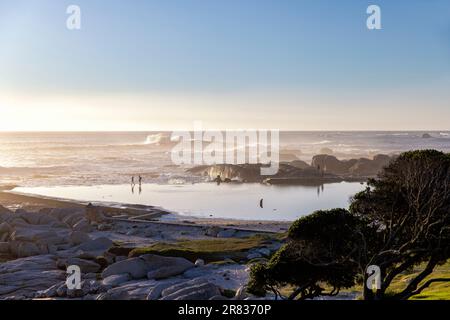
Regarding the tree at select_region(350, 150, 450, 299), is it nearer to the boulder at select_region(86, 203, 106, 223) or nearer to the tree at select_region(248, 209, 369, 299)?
the tree at select_region(248, 209, 369, 299)

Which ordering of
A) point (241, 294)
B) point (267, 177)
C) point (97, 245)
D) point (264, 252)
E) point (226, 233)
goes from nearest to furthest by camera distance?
point (241, 294)
point (264, 252)
point (97, 245)
point (226, 233)
point (267, 177)

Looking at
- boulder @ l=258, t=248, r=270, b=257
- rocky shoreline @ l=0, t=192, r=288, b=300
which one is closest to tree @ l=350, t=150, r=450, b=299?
rocky shoreline @ l=0, t=192, r=288, b=300

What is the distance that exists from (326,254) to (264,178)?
7579 centimetres

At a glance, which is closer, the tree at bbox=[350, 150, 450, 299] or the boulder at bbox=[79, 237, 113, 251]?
the tree at bbox=[350, 150, 450, 299]

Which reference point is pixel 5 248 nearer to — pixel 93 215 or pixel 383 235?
pixel 93 215

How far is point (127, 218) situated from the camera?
56.0 m

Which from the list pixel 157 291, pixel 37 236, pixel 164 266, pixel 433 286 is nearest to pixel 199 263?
pixel 164 266

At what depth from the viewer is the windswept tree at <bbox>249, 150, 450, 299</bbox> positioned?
18609 millimetres

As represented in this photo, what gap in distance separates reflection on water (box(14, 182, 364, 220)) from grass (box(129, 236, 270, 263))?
12818 mm

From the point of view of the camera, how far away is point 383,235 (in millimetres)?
20328

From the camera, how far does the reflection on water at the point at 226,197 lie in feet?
196

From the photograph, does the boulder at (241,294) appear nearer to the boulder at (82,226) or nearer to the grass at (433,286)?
the grass at (433,286)

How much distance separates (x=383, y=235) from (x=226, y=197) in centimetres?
5243

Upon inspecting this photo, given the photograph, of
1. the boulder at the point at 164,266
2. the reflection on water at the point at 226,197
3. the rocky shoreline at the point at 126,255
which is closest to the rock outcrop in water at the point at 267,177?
the reflection on water at the point at 226,197
